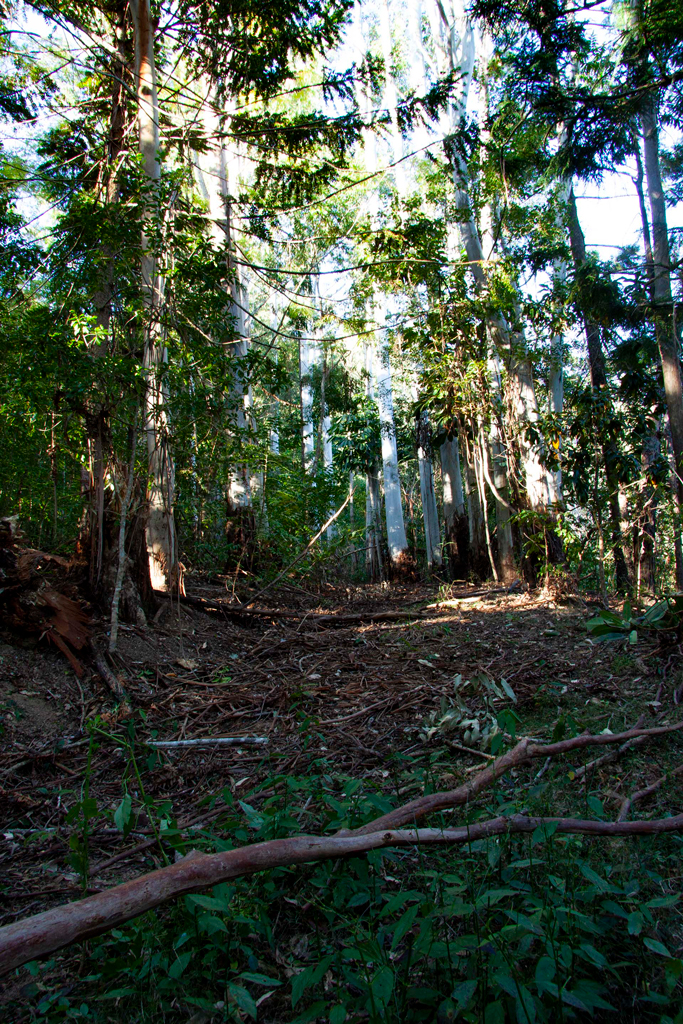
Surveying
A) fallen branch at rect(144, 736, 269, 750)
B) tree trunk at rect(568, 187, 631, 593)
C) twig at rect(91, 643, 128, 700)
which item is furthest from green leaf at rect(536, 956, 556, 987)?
tree trunk at rect(568, 187, 631, 593)

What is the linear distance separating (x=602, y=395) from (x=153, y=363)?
14.6 feet

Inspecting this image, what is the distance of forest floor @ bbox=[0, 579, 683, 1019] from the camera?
208cm

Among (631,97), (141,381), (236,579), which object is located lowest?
(236,579)

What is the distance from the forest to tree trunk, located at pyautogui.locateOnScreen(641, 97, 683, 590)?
8 cm

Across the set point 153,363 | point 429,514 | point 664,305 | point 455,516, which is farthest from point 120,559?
point 429,514

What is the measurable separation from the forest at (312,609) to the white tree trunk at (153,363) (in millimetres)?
41

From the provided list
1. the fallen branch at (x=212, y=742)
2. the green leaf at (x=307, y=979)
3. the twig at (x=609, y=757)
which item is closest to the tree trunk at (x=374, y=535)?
the fallen branch at (x=212, y=742)

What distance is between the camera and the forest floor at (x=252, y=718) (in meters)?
2.08

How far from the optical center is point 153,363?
4.98 m

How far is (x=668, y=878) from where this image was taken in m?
1.56

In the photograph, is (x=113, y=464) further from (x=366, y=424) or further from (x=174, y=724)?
(x=366, y=424)

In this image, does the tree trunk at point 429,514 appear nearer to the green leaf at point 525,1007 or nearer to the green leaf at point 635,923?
the green leaf at point 635,923

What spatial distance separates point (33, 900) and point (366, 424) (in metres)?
13.7

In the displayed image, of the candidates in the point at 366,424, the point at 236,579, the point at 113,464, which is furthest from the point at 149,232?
the point at 366,424
